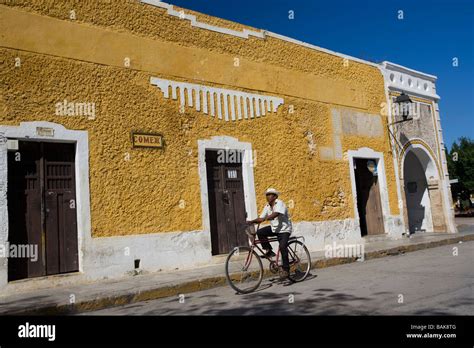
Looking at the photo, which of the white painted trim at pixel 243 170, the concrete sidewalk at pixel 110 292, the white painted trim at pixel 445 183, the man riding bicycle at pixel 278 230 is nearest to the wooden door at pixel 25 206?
the concrete sidewalk at pixel 110 292

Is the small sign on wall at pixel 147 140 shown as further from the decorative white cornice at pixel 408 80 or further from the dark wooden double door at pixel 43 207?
the decorative white cornice at pixel 408 80

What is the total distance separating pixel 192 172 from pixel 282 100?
3619mm

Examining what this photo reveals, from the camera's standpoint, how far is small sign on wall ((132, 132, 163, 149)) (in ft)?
28.9

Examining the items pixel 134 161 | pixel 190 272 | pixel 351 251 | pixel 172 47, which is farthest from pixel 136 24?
pixel 351 251

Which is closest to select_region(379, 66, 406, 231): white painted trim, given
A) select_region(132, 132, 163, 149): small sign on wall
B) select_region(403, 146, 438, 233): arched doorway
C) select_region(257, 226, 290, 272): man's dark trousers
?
select_region(403, 146, 438, 233): arched doorway

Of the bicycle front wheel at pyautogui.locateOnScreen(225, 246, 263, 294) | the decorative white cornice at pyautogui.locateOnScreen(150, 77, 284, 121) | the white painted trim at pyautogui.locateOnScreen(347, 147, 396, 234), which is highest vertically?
the decorative white cornice at pyautogui.locateOnScreen(150, 77, 284, 121)

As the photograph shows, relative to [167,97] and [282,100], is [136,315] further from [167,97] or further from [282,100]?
[282,100]

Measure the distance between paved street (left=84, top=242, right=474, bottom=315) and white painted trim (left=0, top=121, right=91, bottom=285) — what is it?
216 cm

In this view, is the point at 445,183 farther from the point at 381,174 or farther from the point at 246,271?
the point at 246,271

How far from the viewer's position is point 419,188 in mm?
17234

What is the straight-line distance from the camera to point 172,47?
979 centimetres

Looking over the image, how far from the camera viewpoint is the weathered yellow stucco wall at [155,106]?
7.96m

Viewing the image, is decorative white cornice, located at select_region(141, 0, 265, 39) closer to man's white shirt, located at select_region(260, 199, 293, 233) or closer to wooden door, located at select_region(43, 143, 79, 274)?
wooden door, located at select_region(43, 143, 79, 274)

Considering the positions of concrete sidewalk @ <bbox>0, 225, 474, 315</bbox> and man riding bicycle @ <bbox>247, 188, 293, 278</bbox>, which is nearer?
concrete sidewalk @ <bbox>0, 225, 474, 315</bbox>
